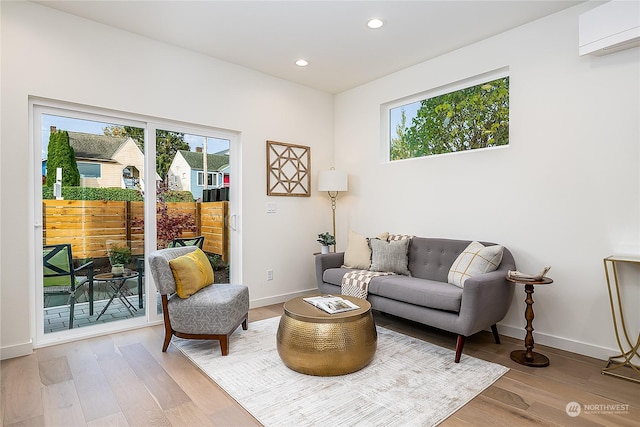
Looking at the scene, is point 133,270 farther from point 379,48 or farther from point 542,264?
point 542,264

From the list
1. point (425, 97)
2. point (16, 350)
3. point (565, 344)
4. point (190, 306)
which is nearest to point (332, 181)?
point (425, 97)

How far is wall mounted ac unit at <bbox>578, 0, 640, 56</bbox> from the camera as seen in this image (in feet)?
7.86

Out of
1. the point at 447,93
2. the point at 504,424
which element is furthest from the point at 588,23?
the point at 504,424

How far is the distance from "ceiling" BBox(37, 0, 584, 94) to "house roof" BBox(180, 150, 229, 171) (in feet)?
3.48

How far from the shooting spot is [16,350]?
2.71 metres

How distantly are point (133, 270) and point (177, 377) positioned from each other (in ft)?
4.86

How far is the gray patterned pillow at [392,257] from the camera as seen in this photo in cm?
356

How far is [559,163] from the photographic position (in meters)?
2.92

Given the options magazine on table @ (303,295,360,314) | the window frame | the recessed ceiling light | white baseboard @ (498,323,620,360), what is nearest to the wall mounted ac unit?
the window frame

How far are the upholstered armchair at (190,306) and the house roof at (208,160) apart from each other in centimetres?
125

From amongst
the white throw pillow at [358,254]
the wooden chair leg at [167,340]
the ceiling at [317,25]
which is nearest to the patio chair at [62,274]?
the wooden chair leg at [167,340]

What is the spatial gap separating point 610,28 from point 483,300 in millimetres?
2115

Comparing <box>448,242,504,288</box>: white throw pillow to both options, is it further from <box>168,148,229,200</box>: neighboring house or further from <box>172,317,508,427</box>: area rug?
<box>168,148,229,200</box>: neighboring house

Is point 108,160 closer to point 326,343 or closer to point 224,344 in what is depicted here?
point 224,344
